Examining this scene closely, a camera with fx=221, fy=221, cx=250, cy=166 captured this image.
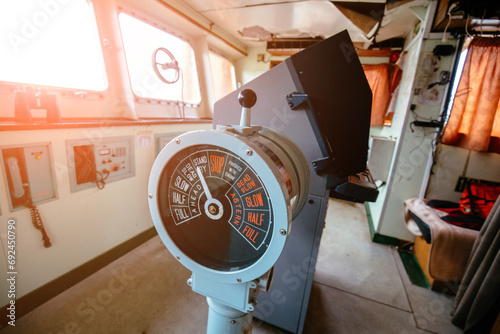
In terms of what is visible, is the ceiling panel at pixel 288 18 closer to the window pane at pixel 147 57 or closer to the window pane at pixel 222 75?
the window pane at pixel 147 57

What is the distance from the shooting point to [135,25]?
8.21ft

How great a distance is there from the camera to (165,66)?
2572 millimetres

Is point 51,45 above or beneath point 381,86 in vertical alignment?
beneath

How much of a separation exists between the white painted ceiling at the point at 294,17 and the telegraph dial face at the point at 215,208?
262cm

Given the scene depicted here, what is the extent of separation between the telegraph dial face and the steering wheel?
218cm

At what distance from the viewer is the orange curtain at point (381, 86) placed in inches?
147

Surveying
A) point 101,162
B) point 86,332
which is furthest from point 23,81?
point 86,332

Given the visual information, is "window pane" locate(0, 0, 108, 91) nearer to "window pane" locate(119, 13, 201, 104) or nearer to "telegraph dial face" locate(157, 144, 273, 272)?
"window pane" locate(119, 13, 201, 104)

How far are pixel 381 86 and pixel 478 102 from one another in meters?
1.90

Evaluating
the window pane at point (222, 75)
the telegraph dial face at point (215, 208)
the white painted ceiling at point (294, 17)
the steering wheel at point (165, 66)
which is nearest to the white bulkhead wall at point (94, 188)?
the steering wheel at point (165, 66)

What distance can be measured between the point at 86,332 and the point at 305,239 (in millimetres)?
1529

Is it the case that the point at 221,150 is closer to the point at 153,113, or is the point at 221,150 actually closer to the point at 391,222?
the point at 153,113

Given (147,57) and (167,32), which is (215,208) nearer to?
(147,57)

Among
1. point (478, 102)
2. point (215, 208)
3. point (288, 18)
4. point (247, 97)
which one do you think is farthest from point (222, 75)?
point (215, 208)
